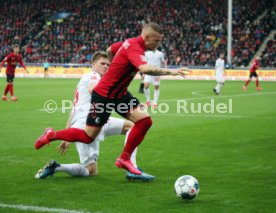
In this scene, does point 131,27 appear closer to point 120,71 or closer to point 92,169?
point 92,169

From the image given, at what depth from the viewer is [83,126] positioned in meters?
7.92

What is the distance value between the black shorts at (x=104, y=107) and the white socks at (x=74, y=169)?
653 mm

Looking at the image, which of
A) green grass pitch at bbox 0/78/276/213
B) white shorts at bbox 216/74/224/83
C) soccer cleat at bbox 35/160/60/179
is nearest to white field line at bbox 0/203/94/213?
green grass pitch at bbox 0/78/276/213

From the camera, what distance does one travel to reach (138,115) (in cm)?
757

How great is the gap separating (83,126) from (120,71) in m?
1.04

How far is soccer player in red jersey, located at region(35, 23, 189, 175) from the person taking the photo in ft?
24.1

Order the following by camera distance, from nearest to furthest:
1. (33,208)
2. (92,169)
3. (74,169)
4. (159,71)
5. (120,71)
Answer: (33,208)
(159,71)
(120,71)
(74,169)
(92,169)

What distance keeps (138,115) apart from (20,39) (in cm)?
4896

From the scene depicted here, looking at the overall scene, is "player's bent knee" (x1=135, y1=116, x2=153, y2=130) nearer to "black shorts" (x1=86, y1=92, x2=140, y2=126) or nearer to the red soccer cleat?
"black shorts" (x1=86, y1=92, x2=140, y2=126)

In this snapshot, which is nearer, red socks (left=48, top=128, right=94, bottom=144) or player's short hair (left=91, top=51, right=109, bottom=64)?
red socks (left=48, top=128, right=94, bottom=144)

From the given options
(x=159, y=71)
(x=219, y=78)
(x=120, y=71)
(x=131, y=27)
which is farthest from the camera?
(x=131, y=27)

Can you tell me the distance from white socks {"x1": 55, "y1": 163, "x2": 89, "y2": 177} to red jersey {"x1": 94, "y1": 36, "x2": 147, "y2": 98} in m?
1.07

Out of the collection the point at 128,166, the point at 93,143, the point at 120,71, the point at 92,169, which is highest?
the point at 120,71

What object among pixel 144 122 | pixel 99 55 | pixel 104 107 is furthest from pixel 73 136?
pixel 99 55
